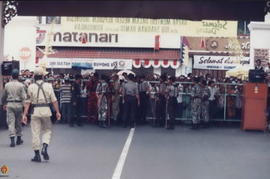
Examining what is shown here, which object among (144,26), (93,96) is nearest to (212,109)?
(93,96)

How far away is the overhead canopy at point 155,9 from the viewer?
18.7 m

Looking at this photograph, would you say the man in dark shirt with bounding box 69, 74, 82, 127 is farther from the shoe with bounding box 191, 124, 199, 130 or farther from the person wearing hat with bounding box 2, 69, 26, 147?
the person wearing hat with bounding box 2, 69, 26, 147

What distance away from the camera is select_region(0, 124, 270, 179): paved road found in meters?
12.5

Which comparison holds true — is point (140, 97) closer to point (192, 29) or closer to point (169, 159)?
point (169, 159)

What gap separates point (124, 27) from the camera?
3906 centimetres

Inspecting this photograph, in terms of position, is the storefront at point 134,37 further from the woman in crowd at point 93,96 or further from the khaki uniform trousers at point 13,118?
the khaki uniform trousers at point 13,118

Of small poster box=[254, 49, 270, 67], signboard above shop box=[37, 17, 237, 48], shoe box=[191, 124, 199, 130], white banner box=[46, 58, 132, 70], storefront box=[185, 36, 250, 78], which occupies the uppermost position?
signboard above shop box=[37, 17, 237, 48]

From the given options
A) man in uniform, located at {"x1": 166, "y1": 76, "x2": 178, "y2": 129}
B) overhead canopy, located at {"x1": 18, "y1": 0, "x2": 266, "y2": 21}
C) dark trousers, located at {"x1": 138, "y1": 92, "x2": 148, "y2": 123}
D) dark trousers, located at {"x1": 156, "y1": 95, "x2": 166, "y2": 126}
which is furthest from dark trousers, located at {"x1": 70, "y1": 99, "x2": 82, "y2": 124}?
overhead canopy, located at {"x1": 18, "y1": 0, "x2": 266, "y2": 21}

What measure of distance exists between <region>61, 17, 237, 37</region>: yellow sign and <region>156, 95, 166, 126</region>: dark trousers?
16.9m

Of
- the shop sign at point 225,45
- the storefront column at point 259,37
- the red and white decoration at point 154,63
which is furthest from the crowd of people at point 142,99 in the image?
the shop sign at point 225,45

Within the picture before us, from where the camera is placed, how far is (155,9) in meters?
18.9

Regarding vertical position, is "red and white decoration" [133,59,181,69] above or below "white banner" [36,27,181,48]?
below

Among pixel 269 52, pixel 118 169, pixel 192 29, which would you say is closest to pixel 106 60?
pixel 192 29

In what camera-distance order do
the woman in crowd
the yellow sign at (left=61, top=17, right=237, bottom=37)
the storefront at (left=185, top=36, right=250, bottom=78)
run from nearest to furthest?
the woman in crowd → the storefront at (left=185, top=36, right=250, bottom=78) → the yellow sign at (left=61, top=17, right=237, bottom=37)
